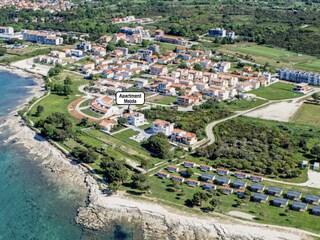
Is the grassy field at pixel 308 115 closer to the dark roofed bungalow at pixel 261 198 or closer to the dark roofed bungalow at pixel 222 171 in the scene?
the dark roofed bungalow at pixel 222 171

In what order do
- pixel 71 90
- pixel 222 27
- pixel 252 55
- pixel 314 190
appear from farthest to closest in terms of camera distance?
pixel 222 27
pixel 252 55
pixel 71 90
pixel 314 190

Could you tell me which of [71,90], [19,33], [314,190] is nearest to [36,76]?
[71,90]

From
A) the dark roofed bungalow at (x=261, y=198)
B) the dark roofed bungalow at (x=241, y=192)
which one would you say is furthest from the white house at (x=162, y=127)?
the dark roofed bungalow at (x=261, y=198)

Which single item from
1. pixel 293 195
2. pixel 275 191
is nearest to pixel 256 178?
pixel 275 191

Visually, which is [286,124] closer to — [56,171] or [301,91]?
[301,91]

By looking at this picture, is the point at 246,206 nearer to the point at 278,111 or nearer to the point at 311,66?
the point at 278,111
